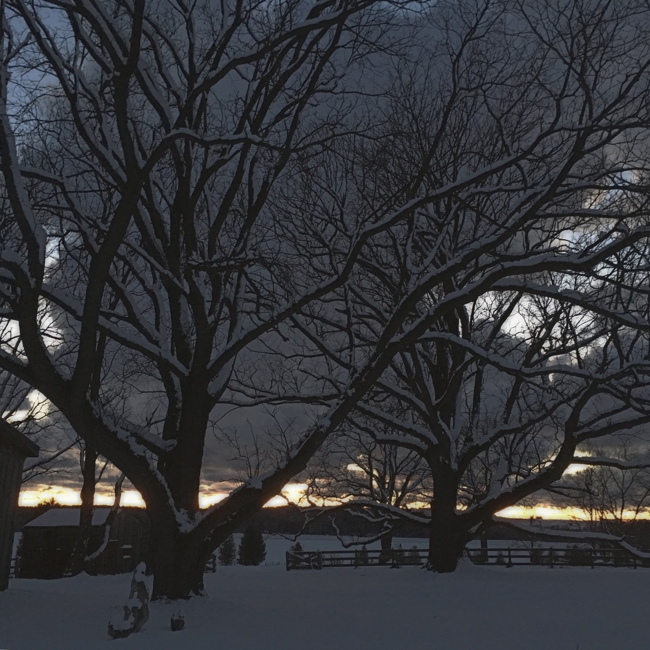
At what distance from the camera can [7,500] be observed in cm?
1367

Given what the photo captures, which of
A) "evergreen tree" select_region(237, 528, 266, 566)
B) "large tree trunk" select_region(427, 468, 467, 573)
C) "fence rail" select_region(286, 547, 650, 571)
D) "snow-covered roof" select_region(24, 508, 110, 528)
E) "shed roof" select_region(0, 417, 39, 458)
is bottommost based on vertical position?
"evergreen tree" select_region(237, 528, 266, 566)

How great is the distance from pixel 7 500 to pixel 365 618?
28.5 feet

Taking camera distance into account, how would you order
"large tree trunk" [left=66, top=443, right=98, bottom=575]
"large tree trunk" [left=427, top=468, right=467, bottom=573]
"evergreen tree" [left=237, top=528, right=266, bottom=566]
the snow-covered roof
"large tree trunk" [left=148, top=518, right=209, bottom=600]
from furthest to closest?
1. "evergreen tree" [left=237, top=528, right=266, bottom=566]
2. the snow-covered roof
3. "large tree trunk" [left=66, top=443, right=98, bottom=575]
4. "large tree trunk" [left=427, top=468, right=467, bottom=573]
5. "large tree trunk" [left=148, top=518, right=209, bottom=600]

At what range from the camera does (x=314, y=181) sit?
13844 mm

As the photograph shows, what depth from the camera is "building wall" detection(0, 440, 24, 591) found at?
13266mm

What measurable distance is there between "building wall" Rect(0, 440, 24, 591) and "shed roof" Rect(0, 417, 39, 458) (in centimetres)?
11

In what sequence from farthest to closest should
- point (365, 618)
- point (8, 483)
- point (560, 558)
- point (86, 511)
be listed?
1. point (560, 558)
2. point (86, 511)
3. point (8, 483)
4. point (365, 618)

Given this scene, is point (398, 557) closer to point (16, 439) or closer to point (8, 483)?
point (8, 483)

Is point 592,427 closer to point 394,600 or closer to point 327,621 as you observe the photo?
point 394,600

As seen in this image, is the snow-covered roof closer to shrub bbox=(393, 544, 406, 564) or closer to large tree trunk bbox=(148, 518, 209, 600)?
shrub bbox=(393, 544, 406, 564)

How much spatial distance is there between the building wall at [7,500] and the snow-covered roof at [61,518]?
630 inches

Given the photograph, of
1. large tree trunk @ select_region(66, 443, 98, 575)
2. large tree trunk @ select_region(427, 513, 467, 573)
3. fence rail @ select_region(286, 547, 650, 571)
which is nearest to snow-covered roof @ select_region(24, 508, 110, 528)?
large tree trunk @ select_region(66, 443, 98, 575)

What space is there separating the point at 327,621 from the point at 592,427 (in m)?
6.89

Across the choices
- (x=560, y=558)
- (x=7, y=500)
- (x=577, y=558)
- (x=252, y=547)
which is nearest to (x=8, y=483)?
(x=7, y=500)
